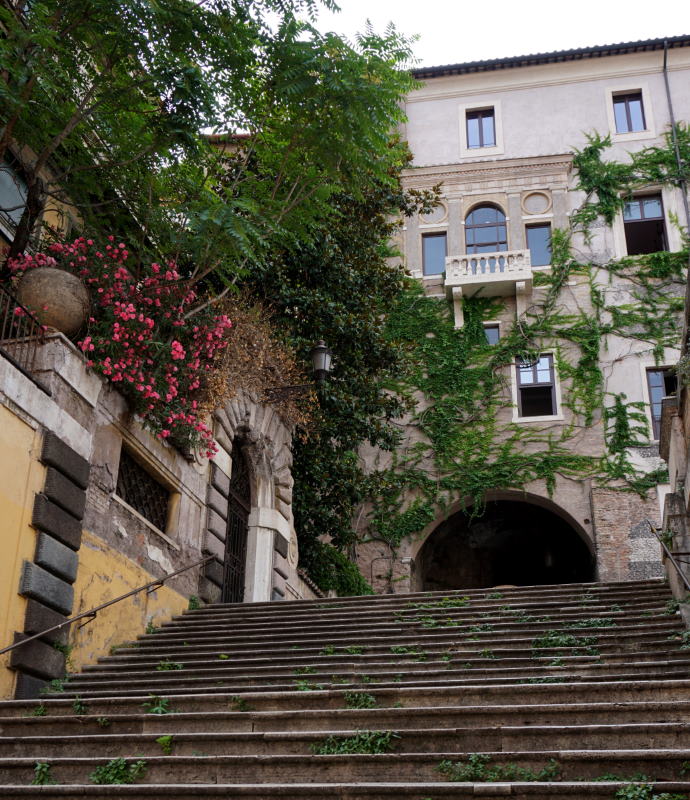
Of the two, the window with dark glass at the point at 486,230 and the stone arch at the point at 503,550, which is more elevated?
the window with dark glass at the point at 486,230

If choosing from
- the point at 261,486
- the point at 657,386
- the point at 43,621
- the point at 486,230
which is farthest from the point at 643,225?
the point at 43,621

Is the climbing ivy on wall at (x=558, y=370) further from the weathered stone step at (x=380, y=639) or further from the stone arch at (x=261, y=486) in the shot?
the weathered stone step at (x=380, y=639)

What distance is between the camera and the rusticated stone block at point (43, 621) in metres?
9.48

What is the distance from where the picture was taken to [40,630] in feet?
31.5

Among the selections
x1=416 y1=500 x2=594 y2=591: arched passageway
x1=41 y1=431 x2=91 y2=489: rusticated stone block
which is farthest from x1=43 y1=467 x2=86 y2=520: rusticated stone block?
x1=416 y1=500 x2=594 y2=591: arched passageway

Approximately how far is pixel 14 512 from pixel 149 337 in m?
2.96

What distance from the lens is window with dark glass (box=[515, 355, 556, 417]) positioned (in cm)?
2372

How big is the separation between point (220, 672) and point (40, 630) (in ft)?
6.01

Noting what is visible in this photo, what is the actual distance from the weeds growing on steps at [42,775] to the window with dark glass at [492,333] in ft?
62.0

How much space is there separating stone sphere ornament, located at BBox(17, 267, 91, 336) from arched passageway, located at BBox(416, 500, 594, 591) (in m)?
15.8

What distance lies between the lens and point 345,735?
700 centimetres

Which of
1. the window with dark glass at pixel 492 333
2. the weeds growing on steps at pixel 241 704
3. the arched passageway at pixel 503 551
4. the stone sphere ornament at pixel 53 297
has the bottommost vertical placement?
the weeds growing on steps at pixel 241 704

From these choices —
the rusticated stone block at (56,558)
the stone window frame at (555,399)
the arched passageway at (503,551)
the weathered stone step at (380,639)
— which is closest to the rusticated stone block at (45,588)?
the rusticated stone block at (56,558)

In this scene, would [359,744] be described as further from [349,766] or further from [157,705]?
[157,705]
